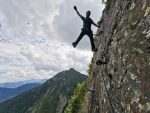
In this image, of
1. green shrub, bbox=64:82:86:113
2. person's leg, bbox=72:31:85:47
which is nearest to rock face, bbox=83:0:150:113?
person's leg, bbox=72:31:85:47

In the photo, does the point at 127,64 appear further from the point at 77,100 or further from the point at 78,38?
the point at 77,100

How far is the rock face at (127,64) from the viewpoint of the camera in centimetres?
1580

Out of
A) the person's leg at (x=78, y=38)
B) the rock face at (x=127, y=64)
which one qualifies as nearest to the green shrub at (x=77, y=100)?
the person's leg at (x=78, y=38)

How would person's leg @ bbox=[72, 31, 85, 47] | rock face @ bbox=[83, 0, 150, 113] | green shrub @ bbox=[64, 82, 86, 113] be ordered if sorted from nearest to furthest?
rock face @ bbox=[83, 0, 150, 113], person's leg @ bbox=[72, 31, 85, 47], green shrub @ bbox=[64, 82, 86, 113]

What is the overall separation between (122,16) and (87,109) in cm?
1011

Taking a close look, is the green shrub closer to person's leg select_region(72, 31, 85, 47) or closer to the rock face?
person's leg select_region(72, 31, 85, 47)

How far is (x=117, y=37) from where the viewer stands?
21516mm

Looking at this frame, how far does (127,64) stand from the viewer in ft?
58.7

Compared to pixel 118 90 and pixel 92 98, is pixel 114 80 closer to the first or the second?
pixel 118 90

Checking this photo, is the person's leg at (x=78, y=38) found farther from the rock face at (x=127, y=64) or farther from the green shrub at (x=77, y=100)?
the green shrub at (x=77, y=100)

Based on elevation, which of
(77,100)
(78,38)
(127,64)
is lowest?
(127,64)

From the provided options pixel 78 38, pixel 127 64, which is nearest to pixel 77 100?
pixel 78 38

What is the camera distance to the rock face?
15805 mm

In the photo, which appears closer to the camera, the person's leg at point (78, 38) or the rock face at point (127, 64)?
the rock face at point (127, 64)
